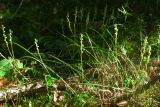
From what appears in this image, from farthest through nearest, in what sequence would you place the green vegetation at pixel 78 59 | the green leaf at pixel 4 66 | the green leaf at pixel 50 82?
1. the green leaf at pixel 4 66
2. the green leaf at pixel 50 82
3. the green vegetation at pixel 78 59

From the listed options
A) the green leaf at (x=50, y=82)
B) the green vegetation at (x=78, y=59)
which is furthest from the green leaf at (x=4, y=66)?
the green leaf at (x=50, y=82)

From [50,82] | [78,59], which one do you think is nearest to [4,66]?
[50,82]

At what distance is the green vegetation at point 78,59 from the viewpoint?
327cm

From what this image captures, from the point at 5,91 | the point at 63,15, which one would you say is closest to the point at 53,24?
the point at 63,15

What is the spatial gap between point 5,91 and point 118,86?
40.4 inches

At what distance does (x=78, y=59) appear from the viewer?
3.98m

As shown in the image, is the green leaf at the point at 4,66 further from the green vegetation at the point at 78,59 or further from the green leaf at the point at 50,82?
the green leaf at the point at 50,82

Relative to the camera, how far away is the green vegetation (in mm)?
3273

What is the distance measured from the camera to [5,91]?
339 cm

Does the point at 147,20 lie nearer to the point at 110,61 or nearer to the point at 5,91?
the point at 110,61

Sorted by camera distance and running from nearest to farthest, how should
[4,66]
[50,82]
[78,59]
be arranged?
1. [50,82]
2. [4,66]
3. [78,59]

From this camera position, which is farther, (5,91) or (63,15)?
(63,15)

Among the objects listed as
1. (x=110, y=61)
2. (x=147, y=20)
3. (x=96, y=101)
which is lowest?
(x=96, y=101)

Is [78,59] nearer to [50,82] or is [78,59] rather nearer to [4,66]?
[50,82]
